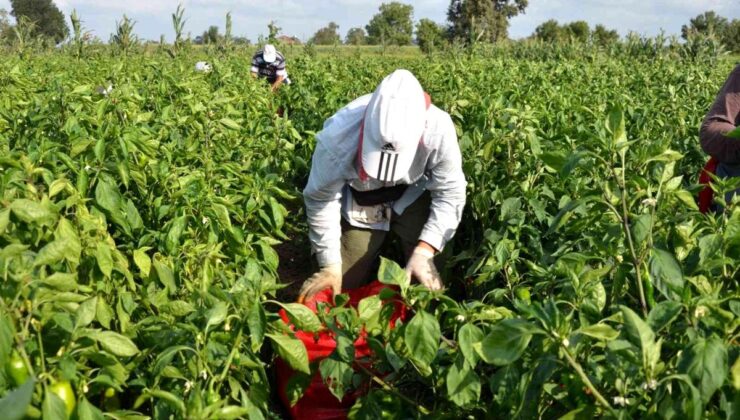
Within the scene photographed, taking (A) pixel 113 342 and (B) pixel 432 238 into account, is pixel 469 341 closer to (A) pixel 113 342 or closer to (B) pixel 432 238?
(A) pixel 113 342

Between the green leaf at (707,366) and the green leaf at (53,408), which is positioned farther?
the green leaf at (53,408)

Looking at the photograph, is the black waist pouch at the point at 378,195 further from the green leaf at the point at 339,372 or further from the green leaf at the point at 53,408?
the green leaf at the point at 53,408

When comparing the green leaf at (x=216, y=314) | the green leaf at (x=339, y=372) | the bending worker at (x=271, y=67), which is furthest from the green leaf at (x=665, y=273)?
the bending worker at (x=271, y=67)

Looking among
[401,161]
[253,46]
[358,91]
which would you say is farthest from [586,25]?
[401,161]

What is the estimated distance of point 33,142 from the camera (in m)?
2.65

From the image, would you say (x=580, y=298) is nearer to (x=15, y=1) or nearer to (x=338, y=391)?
(x=338, y=391)

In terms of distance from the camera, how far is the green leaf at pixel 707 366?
3.76 ft

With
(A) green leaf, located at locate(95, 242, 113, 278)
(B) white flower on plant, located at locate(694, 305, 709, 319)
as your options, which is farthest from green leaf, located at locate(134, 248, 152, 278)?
(B) white flower on plant, located at locate(694, 305, 709, 319)

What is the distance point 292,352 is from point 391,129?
3.24ft

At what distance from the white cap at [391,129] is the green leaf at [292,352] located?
935 mm

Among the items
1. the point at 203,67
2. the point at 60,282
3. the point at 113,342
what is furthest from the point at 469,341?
the point at 203,67

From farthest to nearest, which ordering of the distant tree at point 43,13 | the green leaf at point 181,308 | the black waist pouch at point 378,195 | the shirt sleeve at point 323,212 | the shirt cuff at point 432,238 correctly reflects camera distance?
the distant tree at point 43,13 → the black waist pouch at point 378,195 → the shirt cuff at point 432,238 → the shirt sleeve at point 323,212 → the green leaf at point 181,308

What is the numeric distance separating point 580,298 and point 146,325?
1186 mm

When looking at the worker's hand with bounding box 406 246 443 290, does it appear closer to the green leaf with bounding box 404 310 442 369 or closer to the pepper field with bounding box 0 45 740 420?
the pepper field with bounding box 0 45 740 420
